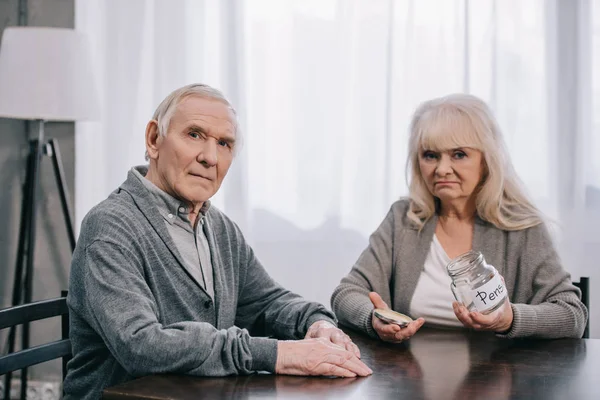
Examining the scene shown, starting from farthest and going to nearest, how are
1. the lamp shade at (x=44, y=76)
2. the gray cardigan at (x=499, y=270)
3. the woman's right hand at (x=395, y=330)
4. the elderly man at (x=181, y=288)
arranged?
the lamp shade at (x=44, y=76), the gray cardigan at (x=499, y=270), the woman's right hand at (x=395, y=330), the elderly man at (x=181, y=288)

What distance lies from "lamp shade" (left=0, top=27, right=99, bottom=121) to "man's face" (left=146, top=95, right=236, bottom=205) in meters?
1.25

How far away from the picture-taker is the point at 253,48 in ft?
10.1

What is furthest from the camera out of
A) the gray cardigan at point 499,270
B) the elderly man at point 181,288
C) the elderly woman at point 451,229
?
the elderly woman at point 451,229

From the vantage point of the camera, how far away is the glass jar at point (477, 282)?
58.3 inches

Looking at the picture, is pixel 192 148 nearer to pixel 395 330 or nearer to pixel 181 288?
pixel 181 288

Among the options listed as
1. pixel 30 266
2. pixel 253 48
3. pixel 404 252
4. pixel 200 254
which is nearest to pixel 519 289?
pixel 404 252

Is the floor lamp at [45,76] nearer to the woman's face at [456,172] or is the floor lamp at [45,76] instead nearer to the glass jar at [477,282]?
the woman's face at [456,172]

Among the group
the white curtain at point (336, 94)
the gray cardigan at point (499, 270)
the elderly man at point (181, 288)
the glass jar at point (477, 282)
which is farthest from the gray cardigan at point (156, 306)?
the white curtain at point (336, 94)

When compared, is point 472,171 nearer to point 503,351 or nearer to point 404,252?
point 404,252

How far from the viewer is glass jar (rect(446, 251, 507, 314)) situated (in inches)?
58.3

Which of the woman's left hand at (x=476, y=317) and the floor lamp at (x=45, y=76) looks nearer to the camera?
the woman's left hand at (x=476, y=317)

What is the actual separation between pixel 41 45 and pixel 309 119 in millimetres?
1024

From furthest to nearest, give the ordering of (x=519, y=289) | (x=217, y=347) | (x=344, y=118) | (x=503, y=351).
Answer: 1. (x=344, y=118)
2. (x=519, y=289)
3. (x=503, y=351)
4. (x=217, y=347)

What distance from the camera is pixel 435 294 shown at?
6.75 ft
